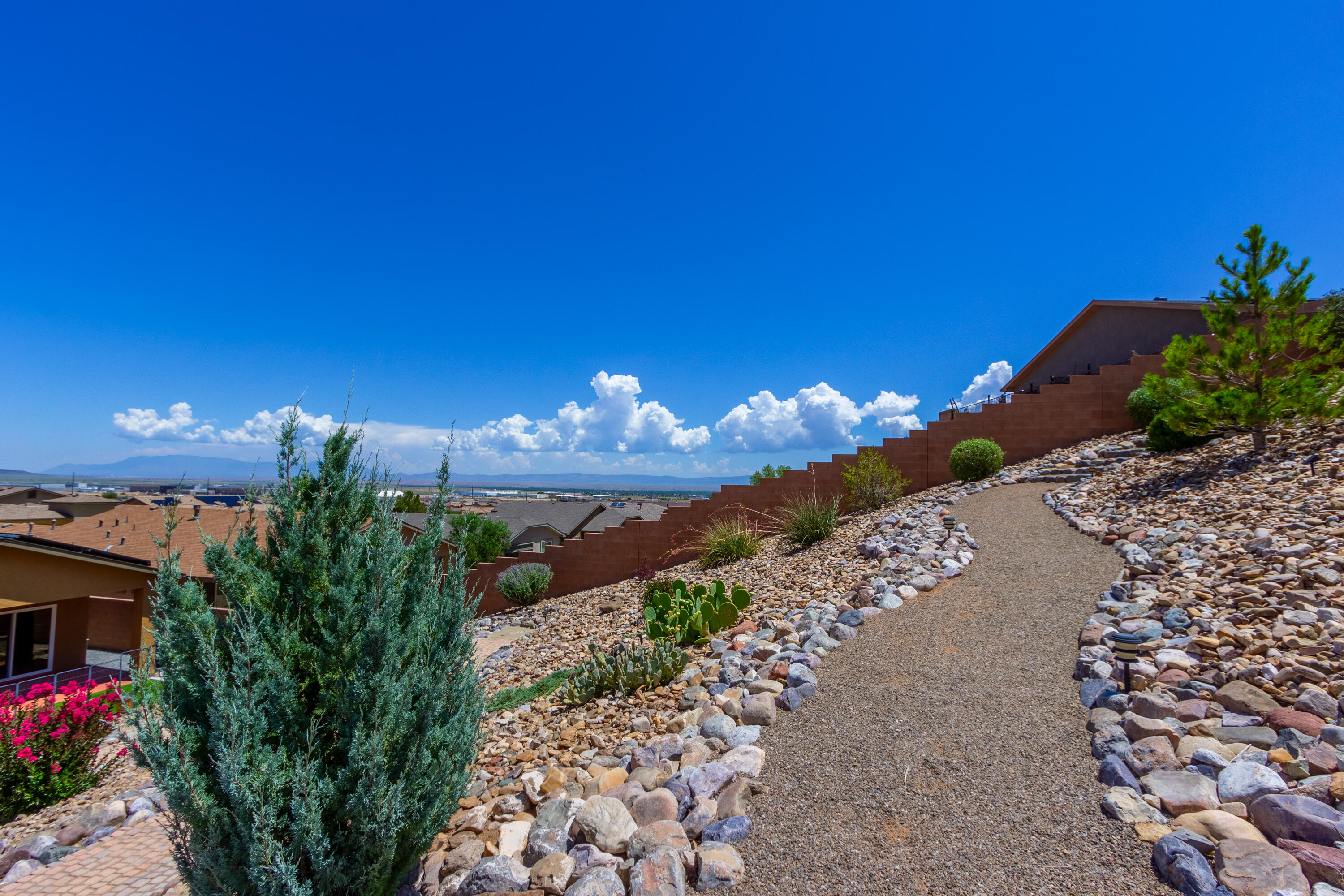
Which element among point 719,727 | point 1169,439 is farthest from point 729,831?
point 1169,439

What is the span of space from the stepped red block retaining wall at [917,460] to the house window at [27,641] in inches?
282

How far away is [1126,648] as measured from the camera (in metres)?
4.66

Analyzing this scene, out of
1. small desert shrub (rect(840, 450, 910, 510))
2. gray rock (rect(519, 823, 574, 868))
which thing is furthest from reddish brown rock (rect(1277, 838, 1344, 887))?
small desert shrub (rect(840, 450, 910, 510))

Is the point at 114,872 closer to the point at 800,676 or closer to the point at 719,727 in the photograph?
the point at 719,727

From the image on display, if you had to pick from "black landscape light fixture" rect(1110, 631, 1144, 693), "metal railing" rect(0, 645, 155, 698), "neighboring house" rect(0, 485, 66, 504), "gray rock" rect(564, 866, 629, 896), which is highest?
"neighboring house" rect(0, 485, 66, 504)

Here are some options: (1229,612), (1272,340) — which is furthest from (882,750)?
(1272,340)

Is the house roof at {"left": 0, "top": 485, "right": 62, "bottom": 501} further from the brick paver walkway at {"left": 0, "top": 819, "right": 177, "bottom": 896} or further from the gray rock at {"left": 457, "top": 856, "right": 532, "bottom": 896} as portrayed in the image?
the gray rock at {"left": 457, "top": 856, "right": 532, "bottom": 896}

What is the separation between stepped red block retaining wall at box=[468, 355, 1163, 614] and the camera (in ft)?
46.9

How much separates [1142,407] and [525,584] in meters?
14.5

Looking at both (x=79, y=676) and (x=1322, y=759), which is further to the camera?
(x=79, y=676)

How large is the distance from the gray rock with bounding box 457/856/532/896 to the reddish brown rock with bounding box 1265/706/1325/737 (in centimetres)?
436

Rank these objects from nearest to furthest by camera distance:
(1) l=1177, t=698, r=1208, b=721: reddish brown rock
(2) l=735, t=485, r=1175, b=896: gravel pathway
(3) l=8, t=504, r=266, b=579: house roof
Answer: (2) l=735, t=485, r=1175, b=896: gravel pathway < (1) l=1177, t=698, r=1208, b=721: reddish brown rock < (3) l=8, t=504, r=266, b=579: house roof

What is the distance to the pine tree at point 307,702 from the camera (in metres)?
2.65

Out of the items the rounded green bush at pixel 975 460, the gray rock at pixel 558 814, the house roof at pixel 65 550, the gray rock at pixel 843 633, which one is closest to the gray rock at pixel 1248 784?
the gray rock at pixel 843 633
